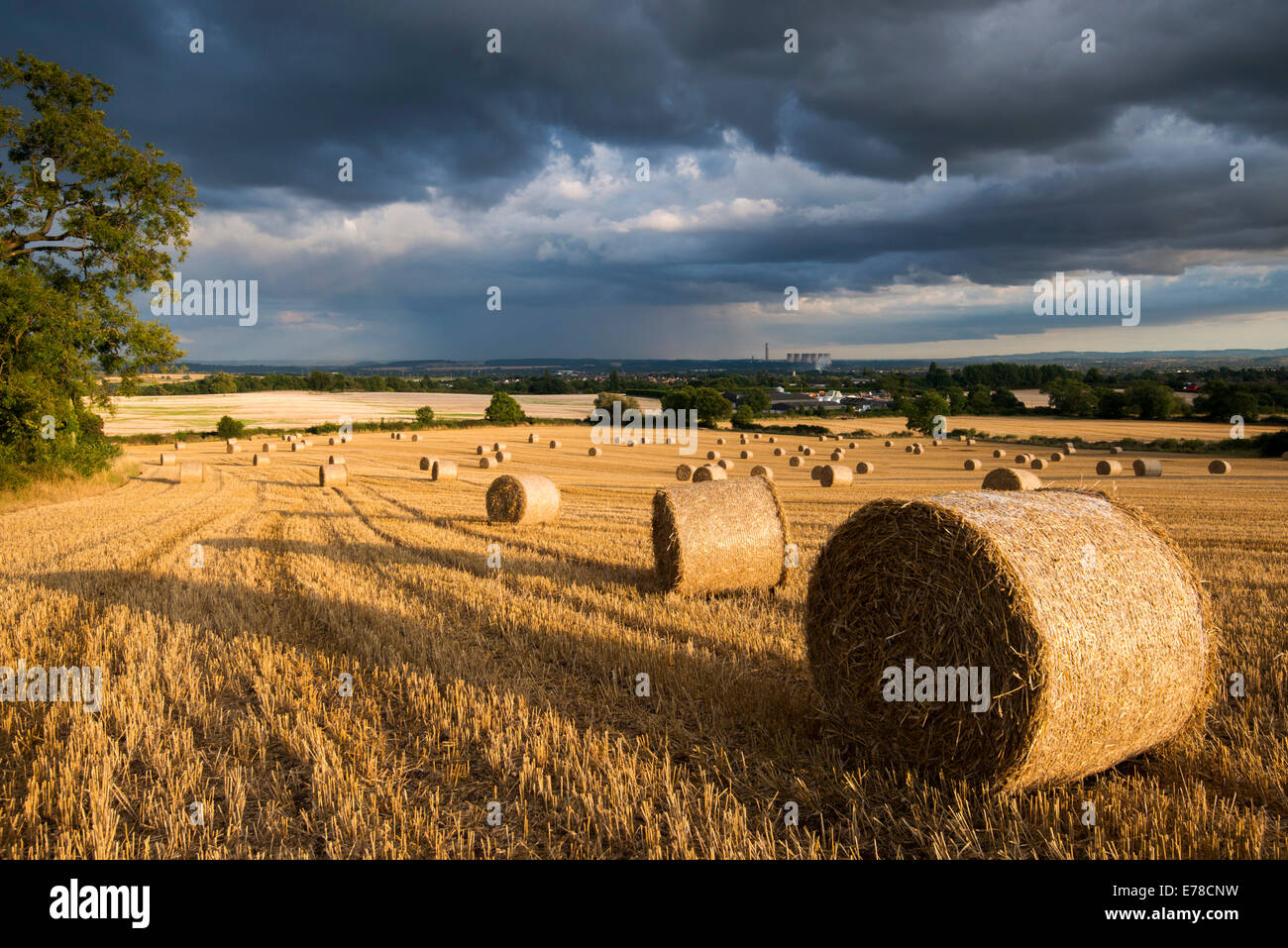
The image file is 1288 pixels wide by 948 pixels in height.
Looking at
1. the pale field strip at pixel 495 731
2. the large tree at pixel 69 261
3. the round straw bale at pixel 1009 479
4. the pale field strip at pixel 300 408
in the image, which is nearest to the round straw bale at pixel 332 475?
the large tree at pixel 69 261

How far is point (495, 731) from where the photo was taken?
5.31m

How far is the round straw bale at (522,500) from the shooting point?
16.5 m

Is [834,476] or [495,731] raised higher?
[834,476]

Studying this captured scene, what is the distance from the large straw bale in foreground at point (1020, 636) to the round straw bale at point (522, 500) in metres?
11.6

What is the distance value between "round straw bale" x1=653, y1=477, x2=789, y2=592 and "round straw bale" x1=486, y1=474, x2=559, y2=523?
692cm

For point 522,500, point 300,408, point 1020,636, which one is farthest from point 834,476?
point 300,408

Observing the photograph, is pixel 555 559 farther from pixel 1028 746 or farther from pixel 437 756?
pixel 1028 746

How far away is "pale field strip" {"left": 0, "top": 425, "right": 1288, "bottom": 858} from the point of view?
3.98m

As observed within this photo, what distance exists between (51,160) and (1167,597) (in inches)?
1210

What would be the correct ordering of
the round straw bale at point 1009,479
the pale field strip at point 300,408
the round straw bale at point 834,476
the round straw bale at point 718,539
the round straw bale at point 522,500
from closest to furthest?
the round straw bale at point 718,539, the round straw bale at point 522,500, the round straw bale at point 1009,479, the round straw bale at point 834,476, the pale field strip at point 300,408

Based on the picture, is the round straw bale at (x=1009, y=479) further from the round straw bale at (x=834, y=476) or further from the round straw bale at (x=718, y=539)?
the round straw bale at (x=718, y=539)

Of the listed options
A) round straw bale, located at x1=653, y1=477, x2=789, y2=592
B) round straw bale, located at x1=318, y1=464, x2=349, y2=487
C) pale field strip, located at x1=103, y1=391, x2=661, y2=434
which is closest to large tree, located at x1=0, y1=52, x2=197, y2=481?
round straw bale, located at x1=318, y1=464, x2=349, y2=487

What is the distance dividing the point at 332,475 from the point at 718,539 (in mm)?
22681

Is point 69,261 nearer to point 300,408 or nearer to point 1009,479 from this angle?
point 1009,479
